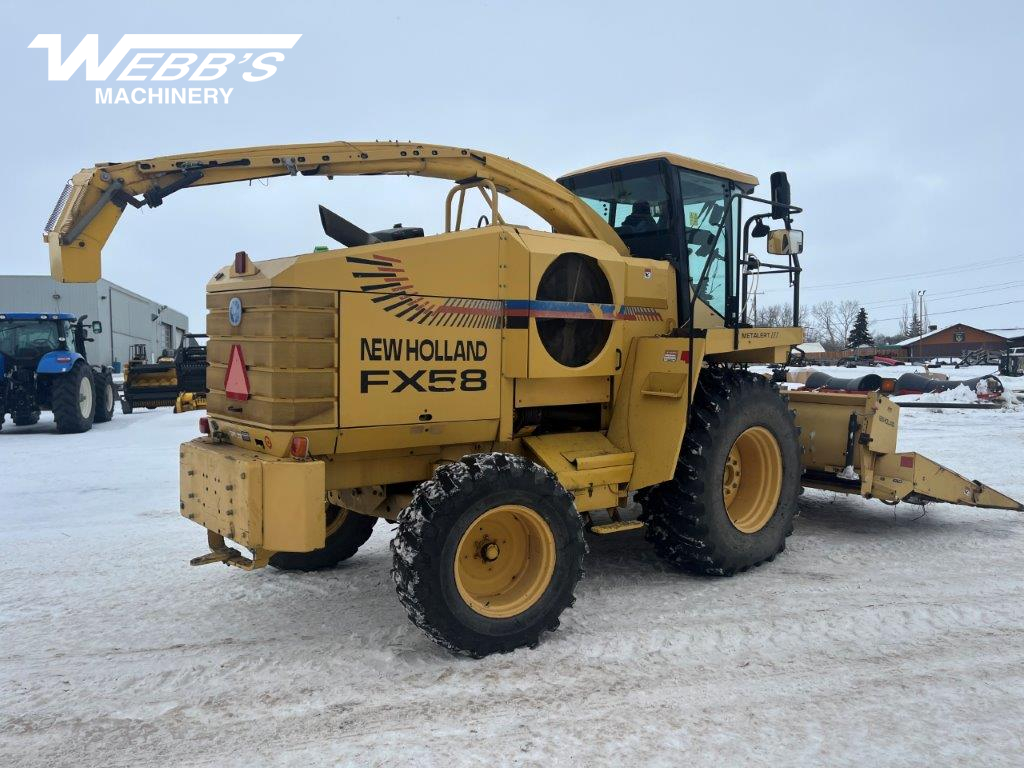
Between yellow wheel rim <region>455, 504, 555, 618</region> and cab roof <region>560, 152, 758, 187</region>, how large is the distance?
2.86 metres

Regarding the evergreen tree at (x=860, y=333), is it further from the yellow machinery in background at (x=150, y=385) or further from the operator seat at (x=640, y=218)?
the operator seat at (x=640, y=218)

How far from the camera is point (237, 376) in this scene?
4164mm

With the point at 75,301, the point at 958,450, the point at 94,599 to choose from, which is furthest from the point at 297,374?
the point at 75,301

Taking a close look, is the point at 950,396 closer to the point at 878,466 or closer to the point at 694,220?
the point at 878,466

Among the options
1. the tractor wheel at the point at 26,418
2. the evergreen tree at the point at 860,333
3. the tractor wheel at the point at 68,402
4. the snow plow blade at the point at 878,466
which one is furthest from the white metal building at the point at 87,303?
the evergreen tree at the point at 860,333

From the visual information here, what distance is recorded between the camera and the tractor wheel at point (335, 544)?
5.23 metres

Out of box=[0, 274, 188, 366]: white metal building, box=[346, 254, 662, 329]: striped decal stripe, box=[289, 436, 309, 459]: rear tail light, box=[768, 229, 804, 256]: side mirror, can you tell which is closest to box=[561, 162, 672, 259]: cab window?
box=[768, 229, 804, 256]: side mirror

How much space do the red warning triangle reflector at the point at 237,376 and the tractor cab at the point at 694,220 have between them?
9.69 feet

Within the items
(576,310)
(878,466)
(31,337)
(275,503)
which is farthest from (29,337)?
(878,466)

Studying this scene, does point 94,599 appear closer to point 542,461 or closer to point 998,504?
point 542,461

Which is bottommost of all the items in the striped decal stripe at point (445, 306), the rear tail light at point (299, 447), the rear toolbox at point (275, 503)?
the rear toolbox at point (275, 503)

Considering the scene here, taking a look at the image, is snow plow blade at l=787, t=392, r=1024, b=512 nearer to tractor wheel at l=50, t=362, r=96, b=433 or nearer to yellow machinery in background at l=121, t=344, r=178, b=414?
tractor wheel at l=50, t=362, r=96, b=433

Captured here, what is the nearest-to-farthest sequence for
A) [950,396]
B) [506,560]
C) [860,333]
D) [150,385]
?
[506,560], [150,385], [950,396], [860,333]

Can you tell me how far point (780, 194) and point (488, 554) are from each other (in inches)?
136
